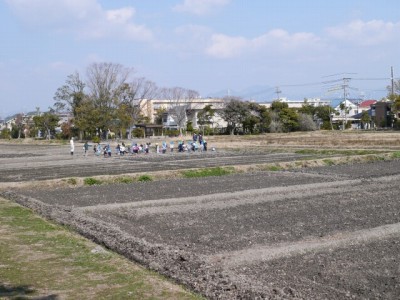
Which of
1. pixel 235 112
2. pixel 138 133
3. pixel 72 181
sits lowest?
pixel 72 181

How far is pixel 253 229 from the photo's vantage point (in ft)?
35.1

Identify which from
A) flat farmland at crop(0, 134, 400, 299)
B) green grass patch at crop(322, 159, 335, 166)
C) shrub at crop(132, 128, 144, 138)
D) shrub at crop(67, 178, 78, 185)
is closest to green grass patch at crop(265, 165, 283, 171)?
green grass patch at crop(322, 159, 335, 166)

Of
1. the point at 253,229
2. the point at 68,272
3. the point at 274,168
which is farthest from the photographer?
the point at 274,168

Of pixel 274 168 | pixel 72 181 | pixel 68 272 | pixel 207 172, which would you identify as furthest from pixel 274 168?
pixel 68 272

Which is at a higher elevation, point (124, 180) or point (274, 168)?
point (124, 180)

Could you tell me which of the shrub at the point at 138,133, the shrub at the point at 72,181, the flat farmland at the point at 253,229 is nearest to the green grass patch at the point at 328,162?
the flat farmland at the point at 253,229

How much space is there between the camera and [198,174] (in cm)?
2450

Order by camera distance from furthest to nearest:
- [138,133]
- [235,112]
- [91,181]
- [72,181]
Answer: [138,133]
[235,112]
[91,181]
[72,181]

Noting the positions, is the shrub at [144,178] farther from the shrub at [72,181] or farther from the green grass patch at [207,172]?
the shrub at [72,181]

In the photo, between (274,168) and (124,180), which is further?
(274,168)

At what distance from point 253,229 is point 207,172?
14.3 m

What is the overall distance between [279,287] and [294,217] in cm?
559

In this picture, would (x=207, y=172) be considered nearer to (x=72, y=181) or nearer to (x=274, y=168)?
(x=274, y=168)

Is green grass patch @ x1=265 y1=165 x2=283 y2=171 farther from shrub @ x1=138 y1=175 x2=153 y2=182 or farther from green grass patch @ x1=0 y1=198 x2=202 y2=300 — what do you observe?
green grass patch @ x1=0 y1=198 x2=202 y2=300
